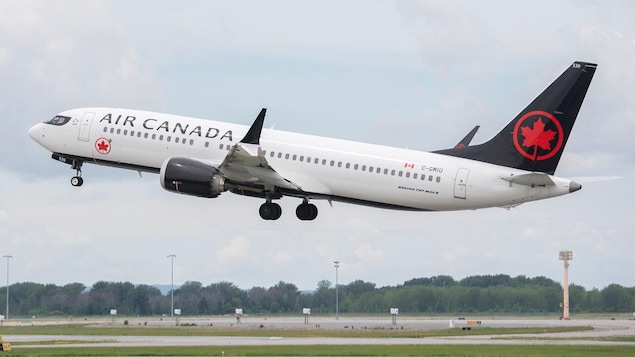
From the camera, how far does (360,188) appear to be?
2960 inches

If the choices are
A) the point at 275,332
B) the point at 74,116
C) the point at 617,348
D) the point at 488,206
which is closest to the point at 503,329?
the point at 275,332

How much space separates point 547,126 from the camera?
72.7 meters

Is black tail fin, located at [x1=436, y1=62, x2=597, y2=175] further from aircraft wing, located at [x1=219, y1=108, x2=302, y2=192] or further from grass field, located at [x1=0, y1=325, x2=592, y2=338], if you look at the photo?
grass field, located at [x1=0, y1=325, x2=592, y2=338]

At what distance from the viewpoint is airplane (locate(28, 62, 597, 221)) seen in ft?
238

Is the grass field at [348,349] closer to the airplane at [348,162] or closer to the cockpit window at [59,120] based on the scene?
the airplane at [348,162]

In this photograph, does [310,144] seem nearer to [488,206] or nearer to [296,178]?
[296,178]

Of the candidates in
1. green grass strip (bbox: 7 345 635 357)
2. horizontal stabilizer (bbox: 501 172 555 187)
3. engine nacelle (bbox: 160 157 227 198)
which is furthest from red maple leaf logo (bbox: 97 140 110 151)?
horizontal stabilizer (bbox: 501 172 555 187)

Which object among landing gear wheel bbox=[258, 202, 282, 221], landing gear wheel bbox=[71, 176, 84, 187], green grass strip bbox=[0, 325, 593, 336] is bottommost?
green grass strip bbox=[0, 325, 593, 336]

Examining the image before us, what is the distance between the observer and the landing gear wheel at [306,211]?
264ft

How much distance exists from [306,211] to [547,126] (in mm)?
17169

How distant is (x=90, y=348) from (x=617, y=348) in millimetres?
35628

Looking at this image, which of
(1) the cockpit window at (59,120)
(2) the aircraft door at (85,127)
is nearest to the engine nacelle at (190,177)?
(2) the aircraft door at (85,127)

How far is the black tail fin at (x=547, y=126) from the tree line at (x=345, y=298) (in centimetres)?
9982

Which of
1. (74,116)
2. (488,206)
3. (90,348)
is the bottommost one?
(90,348)
